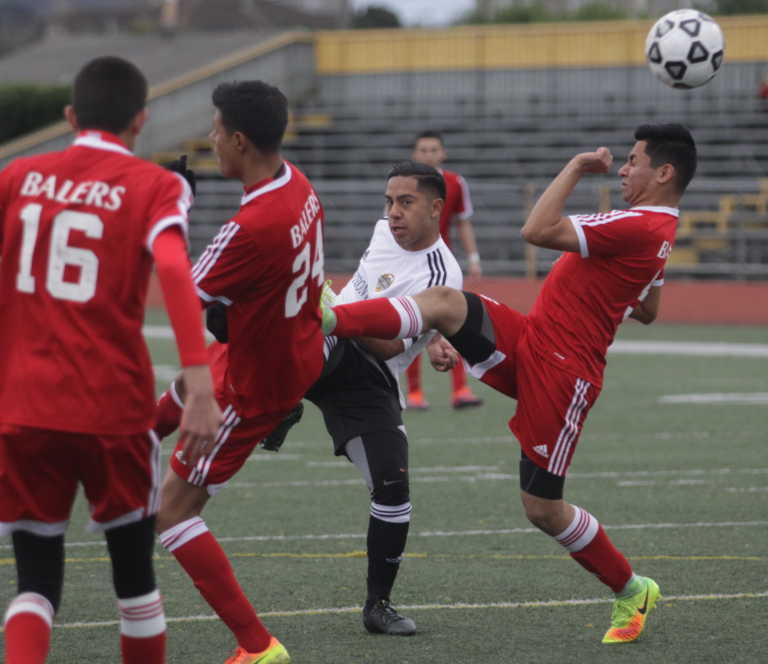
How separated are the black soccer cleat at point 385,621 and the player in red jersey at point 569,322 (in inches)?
25.4

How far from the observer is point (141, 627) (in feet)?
13.5

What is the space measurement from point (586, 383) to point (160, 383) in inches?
333

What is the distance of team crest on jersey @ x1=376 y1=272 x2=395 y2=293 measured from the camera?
19.7 feet

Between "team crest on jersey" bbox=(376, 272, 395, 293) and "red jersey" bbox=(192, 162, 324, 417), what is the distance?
96 cm

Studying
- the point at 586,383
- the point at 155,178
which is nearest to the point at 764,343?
the point at 586,383

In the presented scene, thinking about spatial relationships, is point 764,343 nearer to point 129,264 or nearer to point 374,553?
point 374,553

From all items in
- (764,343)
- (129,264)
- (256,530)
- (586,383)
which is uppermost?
(129,264)

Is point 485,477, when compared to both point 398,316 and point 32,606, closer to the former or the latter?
point 398,316

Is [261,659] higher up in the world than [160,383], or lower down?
higher up

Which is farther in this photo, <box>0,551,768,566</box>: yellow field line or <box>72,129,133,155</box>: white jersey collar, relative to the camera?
<box>0,551,768,566</box>: yellow field line

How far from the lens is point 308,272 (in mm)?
4891

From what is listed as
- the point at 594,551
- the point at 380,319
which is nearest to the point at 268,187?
the point at 380,319

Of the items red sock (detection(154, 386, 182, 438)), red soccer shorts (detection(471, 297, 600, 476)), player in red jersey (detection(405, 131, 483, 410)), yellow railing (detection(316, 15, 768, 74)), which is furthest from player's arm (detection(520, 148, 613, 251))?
yellow railing (detection(316, 15, 768, 74))

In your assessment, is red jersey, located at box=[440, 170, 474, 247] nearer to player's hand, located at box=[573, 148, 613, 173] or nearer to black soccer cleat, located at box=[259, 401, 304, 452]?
player's hand, located at box=[573, 148, 613, 173]
